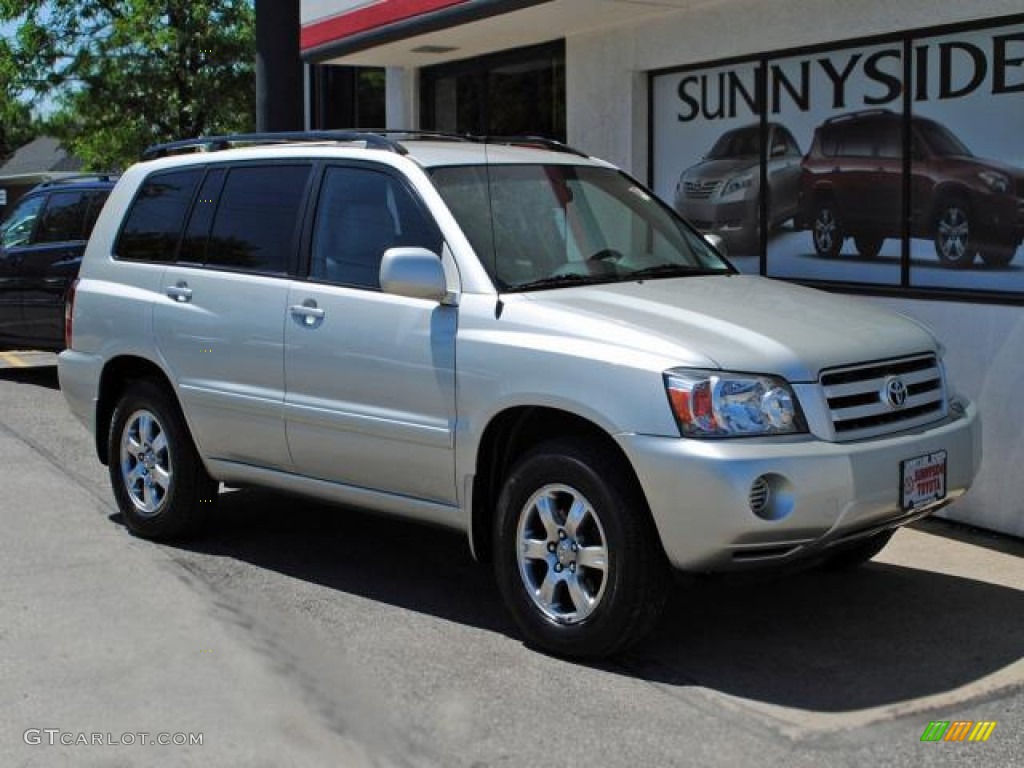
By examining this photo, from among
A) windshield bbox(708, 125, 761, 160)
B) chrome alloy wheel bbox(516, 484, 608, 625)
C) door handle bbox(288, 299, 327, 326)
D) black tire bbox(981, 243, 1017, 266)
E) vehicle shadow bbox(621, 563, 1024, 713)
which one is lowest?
vehicle shadow bbox(621, 563, 1024, 713)

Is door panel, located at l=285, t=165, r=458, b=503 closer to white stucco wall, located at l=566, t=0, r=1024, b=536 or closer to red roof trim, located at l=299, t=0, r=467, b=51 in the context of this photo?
white stucco wall, located at l=566, t=0, r=1024, b=536

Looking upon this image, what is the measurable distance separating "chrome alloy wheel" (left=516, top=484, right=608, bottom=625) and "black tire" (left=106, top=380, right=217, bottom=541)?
2271 mm

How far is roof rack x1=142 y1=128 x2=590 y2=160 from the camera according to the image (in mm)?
5996

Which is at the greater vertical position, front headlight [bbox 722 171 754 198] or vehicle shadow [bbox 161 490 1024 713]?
front headlight [bbox 722 171 754 198]

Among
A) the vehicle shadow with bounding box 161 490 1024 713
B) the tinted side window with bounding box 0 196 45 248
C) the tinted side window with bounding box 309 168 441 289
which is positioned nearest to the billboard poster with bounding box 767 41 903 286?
the vehicle shadow with bounding box 161 490 1024 713

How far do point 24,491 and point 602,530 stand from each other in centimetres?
460

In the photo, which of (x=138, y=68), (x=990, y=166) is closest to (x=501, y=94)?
(x=990, y=166)

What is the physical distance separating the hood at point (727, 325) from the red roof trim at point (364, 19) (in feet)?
17.3

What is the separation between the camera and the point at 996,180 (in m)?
7.44

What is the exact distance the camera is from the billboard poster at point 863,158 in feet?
24.4

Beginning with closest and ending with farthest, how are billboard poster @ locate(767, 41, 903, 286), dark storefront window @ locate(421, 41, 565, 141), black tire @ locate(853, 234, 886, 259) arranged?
1. billboard poster @ locate(767, 41, 903, 286)
2. black tire @ locate(853, 234, 886, 259)
3. dark storefront window @ locate(421, 41, 565, 141)

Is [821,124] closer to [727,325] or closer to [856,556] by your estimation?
[856,556]

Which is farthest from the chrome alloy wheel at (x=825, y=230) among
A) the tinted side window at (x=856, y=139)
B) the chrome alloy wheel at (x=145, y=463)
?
the chrome alloy wheel at (x=145, y=463)

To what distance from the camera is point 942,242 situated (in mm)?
7805
